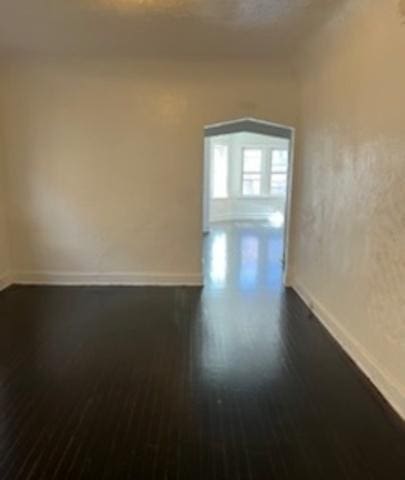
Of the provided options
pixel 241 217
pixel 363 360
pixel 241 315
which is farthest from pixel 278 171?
pixel 363 360

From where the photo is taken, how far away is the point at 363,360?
3.10m

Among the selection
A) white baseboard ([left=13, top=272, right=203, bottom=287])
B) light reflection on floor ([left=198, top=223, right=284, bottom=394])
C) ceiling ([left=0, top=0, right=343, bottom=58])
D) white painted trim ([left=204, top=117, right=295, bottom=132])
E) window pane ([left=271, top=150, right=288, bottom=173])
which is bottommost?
light reflection on floor ([left=198, top=223, right=284, bottom=394])

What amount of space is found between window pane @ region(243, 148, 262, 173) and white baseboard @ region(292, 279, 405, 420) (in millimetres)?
7533

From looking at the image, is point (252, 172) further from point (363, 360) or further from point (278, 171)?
point (363, 360)

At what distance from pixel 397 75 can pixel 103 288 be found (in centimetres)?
393

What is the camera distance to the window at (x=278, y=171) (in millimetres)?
11695

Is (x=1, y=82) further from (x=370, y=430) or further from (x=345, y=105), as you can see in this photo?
(x=370, y=430)

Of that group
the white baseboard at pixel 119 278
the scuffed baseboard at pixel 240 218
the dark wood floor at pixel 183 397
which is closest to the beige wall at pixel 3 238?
the white baseboard at pixel 119 278

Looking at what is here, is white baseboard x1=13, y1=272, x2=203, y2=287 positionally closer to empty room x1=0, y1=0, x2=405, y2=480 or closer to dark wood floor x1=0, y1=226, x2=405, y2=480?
empty room x1=0, y1=0, x2=405, y2=480

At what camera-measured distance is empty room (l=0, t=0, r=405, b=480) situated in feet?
7.70

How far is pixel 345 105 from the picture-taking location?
356 cm

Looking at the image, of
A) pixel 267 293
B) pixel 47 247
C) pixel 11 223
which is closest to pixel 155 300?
pixel 267 293

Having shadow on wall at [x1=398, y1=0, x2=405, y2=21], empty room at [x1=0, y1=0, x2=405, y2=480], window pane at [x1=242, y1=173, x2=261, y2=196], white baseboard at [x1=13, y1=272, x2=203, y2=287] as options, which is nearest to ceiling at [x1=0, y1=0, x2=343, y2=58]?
empty room at [x1=0, y1=0, x2=405, y2=480]

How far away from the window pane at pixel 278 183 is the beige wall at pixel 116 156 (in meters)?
6.90
